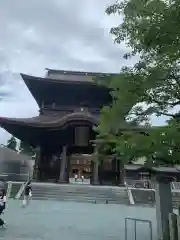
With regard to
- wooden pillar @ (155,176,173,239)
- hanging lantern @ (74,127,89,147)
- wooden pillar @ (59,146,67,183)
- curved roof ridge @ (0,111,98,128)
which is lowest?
wooden pillar @ (155,176,173,239)

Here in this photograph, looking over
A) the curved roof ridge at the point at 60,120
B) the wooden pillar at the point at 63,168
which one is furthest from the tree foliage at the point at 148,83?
the wooden pillar at the point at 63,168

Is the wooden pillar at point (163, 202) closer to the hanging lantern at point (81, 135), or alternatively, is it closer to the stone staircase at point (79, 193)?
the stone staircase at point (79, 193)

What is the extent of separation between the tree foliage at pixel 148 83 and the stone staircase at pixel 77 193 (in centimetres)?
1568

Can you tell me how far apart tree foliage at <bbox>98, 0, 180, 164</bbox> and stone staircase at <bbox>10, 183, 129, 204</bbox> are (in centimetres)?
1568

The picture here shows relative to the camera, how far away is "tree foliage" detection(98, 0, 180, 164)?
5.52 metres

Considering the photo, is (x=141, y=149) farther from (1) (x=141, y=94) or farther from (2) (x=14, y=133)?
(2) (x=14, y=133)

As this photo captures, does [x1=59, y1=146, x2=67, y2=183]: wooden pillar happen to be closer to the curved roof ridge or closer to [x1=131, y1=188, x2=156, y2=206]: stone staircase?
the curved roof ridge

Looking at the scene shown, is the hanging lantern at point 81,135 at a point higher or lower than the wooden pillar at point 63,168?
higher

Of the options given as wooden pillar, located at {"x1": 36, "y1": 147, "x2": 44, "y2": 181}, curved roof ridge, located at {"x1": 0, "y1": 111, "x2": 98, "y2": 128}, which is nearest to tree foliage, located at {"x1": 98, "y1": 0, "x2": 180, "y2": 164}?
curved roof ridge, located at {"x1": 0, "y1": 111, "x2": 98, "y2": 128}

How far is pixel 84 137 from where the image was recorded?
90.7ft

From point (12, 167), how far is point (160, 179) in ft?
97.5

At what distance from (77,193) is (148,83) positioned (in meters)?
18.2

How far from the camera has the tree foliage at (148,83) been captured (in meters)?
5.52

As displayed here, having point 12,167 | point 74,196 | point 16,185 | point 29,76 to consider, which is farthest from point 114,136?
point 12,167
